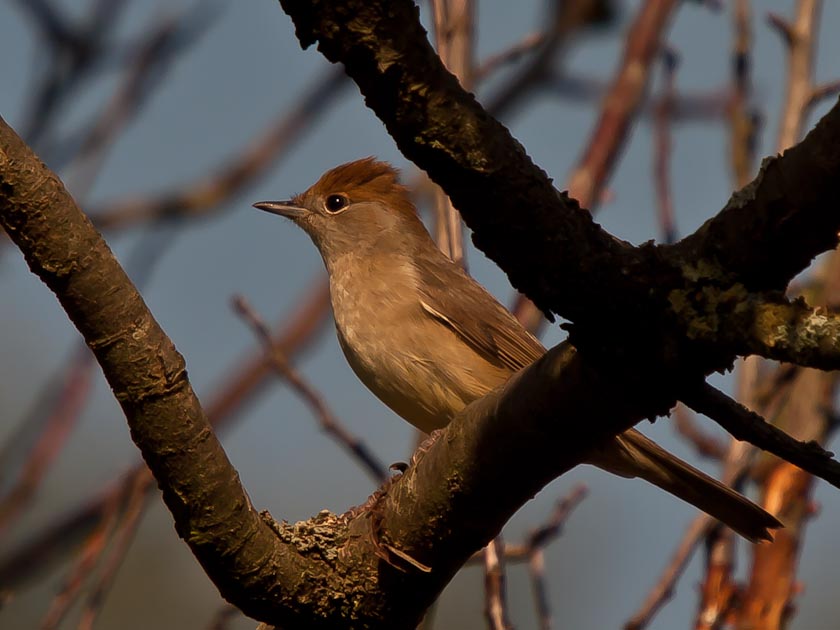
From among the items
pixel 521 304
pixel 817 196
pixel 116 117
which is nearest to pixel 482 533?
pixel 817 196

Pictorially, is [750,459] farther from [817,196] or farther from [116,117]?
[116,117]

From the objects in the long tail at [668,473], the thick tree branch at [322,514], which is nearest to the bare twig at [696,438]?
the long tail at [668,473]

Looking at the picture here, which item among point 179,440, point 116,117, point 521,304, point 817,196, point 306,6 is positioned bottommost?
point 179,440

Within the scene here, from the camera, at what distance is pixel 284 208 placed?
6.84 metres

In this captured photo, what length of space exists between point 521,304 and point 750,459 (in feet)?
4.59

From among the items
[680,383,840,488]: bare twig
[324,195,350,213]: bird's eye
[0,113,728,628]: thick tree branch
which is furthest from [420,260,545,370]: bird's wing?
[680,383,840,488]: bare twig

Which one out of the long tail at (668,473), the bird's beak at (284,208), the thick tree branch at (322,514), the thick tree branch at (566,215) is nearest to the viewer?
the thick tree branch at (566,215)

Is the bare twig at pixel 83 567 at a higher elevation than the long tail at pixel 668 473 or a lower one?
lower

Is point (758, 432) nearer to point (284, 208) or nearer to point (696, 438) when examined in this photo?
point (696, 438)

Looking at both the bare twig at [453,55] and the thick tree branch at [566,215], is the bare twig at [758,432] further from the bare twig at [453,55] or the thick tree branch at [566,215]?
the bare twig at [453,55]

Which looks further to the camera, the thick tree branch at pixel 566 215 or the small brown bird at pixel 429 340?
the small brown bird at pixel 429 340

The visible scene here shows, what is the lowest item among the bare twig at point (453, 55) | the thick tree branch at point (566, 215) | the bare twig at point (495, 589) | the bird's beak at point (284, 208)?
the bare twig at point (495, 589)

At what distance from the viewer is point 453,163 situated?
2.23 m

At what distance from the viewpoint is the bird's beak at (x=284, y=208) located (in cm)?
682
